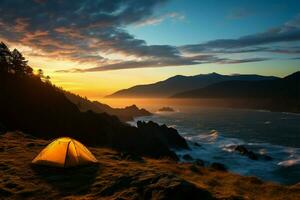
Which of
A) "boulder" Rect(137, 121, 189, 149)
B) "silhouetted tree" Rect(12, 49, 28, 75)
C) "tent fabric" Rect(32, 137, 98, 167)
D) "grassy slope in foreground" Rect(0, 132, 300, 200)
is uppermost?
"silhouetted tree" Rect(12, 49, 28, 75)

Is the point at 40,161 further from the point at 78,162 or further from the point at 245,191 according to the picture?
the point at 245,191

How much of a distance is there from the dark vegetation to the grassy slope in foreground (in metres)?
28.6

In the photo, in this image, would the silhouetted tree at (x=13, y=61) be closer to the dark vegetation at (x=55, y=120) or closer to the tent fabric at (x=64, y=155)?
the dark vegetation at (x=55, y=120)

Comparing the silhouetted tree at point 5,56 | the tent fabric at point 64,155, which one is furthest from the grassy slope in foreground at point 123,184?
the silhouetted tree at point 5,56

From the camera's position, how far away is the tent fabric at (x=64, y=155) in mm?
18309

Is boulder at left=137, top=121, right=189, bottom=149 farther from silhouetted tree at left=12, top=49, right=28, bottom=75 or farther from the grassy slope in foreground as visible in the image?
the grassy slope in foreground

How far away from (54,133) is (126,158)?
92.6ft

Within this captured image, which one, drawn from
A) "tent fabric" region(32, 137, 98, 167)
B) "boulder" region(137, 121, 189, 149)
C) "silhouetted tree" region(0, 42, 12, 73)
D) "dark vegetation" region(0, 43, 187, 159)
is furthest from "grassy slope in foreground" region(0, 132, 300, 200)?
"silhouetted tree" region(0, 42, 12, 73)

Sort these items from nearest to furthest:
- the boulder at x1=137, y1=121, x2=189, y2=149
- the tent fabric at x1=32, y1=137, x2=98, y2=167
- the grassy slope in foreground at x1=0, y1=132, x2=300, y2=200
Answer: the grassy slope in foreground at x1=0, y1=132, x2=300, y2=200 < the tent fabric at x1=32, y1=137, x2=98, y2=167 < the boulder at x1=137, y1=121, x2=189, y2=149

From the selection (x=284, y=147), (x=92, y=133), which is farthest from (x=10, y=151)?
(x=284, y=147)

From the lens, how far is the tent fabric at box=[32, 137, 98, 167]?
18309 millimetres

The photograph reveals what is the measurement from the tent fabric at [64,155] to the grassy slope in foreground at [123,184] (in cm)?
47

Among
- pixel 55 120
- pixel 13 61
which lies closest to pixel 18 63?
pixel 13 61

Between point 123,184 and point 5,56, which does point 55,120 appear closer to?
point 5,56
